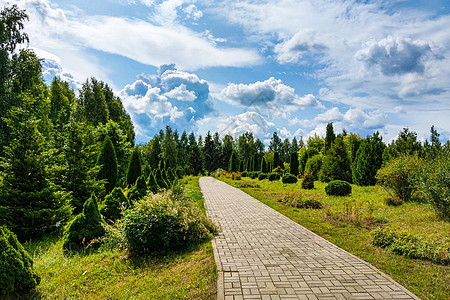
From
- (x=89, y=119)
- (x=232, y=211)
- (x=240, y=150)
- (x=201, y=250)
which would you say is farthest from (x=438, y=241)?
(x=240, y=150)

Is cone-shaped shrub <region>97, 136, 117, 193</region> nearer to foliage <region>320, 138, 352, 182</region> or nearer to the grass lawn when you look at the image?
the grass lawn

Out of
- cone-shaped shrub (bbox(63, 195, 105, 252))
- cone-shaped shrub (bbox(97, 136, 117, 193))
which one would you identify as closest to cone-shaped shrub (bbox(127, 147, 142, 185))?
cone-shaped shrub (bbox(97, 136, 117, 193))

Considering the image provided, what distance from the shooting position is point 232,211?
9.88 meters

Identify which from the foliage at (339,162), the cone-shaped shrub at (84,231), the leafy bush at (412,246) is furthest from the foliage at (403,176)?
the cone-shaped shrub at (84,231)

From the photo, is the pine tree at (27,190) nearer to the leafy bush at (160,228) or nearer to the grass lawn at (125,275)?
the grass lawn at (125,275)

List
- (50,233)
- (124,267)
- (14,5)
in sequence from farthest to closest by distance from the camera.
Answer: (14,5) → (50,233) → (124,267)

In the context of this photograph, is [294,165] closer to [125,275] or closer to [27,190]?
[27,190]

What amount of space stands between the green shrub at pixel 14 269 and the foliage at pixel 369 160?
18.2m

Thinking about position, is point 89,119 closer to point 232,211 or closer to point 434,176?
point 232,211

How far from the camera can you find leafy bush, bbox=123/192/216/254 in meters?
5.35

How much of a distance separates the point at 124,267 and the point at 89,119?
81.3 ft

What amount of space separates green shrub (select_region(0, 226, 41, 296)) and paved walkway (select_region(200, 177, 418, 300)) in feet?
9.43

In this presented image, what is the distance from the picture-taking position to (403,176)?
1045 cm

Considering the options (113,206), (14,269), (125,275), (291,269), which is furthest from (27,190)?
(291,269)
